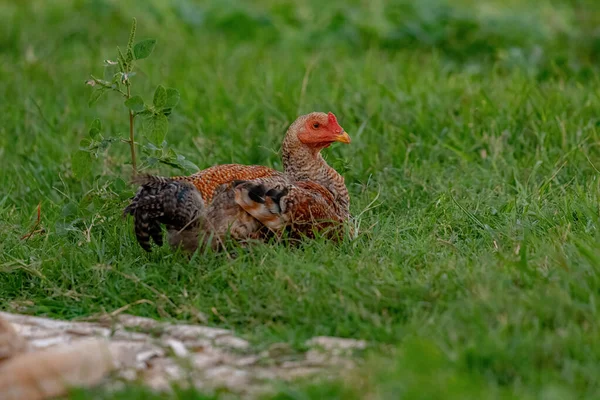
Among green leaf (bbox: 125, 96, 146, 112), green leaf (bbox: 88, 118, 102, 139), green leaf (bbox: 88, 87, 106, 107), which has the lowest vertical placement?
green leaf (bbox: 88, 118, 102, 139)

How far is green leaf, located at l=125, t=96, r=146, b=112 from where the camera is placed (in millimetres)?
4793

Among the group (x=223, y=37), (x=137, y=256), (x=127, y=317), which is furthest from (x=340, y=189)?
(x=223, y=37)

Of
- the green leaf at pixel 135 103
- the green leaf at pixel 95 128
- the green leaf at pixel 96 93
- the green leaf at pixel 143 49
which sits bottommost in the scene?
the green leaf at pixel 95 128

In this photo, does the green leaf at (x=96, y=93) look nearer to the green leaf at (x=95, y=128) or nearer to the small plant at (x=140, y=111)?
the small plant at (x=140, y=111)

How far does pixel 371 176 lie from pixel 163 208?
66.9 inches

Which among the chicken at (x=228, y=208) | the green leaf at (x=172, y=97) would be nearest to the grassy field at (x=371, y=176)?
the chicken at (x=228, y=208)

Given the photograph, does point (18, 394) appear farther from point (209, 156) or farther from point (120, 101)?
point (120, 101)

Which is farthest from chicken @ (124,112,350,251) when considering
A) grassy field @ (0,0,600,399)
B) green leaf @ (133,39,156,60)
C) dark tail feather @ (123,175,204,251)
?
green leaf @ (133,39,156,60)

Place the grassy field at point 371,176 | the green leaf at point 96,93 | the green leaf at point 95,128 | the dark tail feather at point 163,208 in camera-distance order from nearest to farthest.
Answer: the grassy field at point 371,176, the dark tail feather at point 163,208, the green leaf at point 96,93, the green leaf at point 95,128

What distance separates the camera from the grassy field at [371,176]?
3650 millimetres

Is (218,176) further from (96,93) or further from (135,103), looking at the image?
(96,93)

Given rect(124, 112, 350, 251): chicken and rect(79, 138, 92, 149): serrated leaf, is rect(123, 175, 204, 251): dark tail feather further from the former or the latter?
rect(79, 138, 92, 149): serrated leaf

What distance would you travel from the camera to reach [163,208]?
4469mm

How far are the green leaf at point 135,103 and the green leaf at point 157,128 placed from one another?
75 mm
